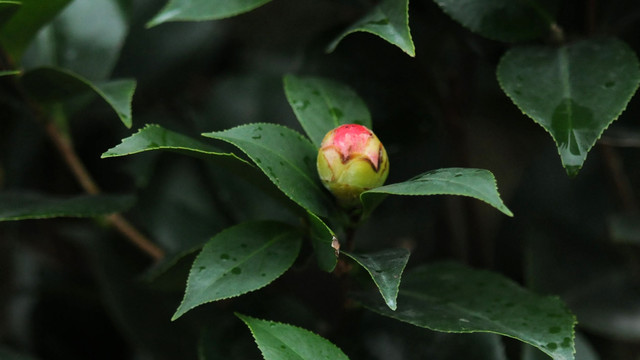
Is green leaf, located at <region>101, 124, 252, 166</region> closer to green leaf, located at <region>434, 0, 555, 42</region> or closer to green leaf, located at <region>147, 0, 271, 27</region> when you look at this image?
green leaf, located at <region>147, 0, 271, 27</region>

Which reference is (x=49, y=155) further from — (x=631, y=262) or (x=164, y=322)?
(x=631, y=262)

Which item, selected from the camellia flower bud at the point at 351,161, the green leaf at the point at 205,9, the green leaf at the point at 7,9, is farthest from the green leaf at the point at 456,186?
the green leaf at the point at 7,9

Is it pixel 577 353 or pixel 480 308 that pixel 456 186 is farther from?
pixel 577 353

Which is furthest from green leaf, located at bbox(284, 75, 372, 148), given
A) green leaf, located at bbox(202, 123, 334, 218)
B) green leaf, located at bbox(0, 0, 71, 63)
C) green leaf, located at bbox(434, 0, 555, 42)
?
green leaf, located at bbox(0, 0, 71, 63)

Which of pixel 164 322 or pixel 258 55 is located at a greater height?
pixel 258 55

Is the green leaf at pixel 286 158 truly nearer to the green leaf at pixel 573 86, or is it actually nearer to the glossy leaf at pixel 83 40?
the green leaf at pixel 573 86

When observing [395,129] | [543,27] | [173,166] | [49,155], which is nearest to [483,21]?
[543,27]

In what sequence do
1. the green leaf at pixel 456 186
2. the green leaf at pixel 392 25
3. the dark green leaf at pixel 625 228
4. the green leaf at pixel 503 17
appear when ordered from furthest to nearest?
the dark green leaf at pixel 625 228 → the green leaf at pixel 503 17 → the green leaf at pixel 392 25 → the green leaf at pixel 456 186
